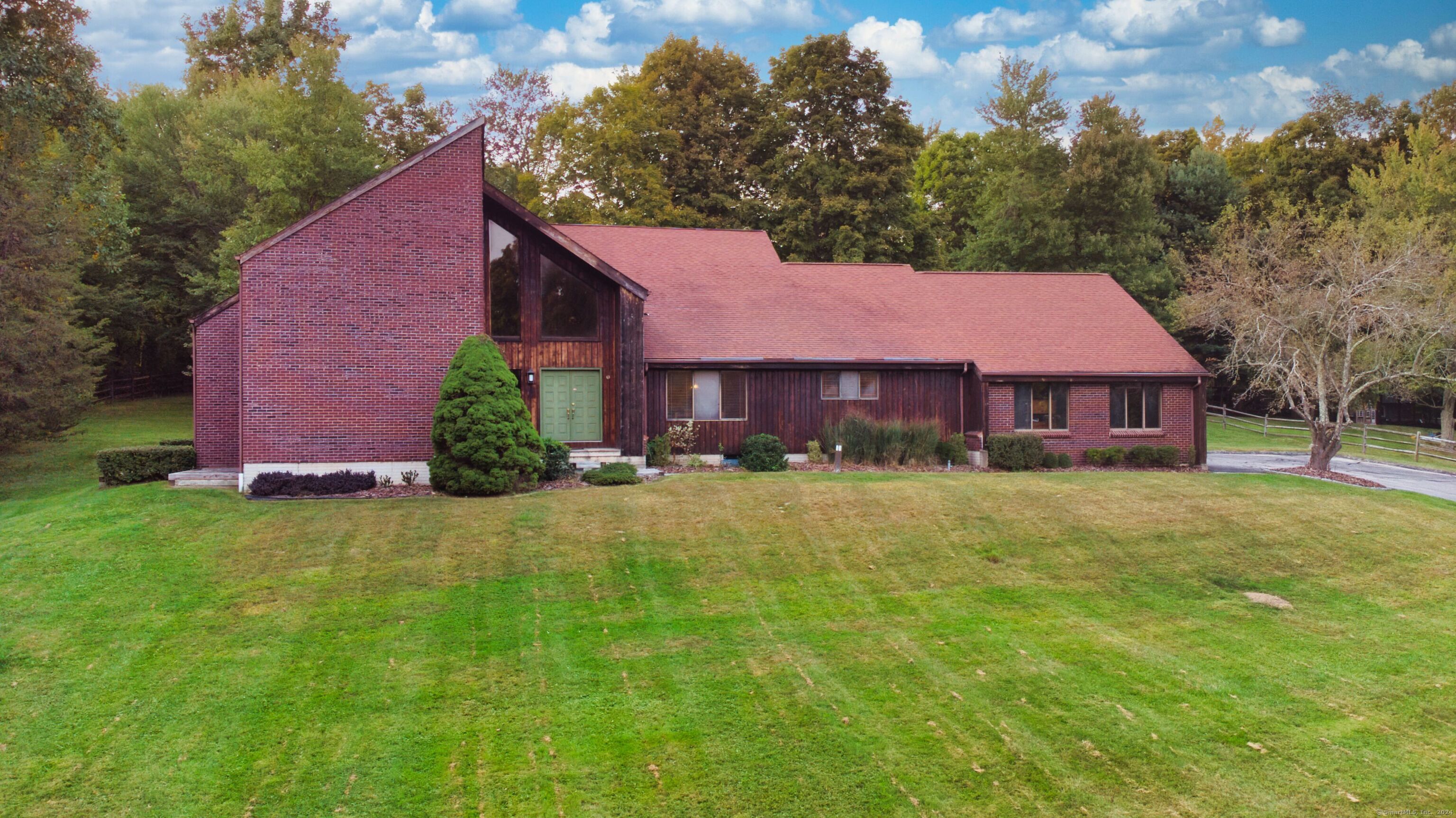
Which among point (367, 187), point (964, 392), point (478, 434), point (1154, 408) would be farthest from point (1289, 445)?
point (367, 187)

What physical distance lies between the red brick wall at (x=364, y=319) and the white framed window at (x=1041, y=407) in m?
14.5

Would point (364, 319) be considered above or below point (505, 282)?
below

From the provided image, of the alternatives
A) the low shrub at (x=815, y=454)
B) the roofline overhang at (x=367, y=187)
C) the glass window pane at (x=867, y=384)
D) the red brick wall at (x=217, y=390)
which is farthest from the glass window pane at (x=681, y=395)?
the red brick wall at (x=217, y=390)

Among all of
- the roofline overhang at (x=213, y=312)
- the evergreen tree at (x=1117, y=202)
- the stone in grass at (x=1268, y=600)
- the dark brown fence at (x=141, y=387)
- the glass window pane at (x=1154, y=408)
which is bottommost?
the stone in grass at (x=1268, y=600)

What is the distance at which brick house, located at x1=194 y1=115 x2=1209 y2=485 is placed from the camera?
18.7 m

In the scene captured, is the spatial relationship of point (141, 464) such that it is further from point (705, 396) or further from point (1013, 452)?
point (1013, 452)

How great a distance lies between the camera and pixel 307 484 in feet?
58.8

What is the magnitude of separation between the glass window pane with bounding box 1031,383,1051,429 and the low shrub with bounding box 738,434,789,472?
286 inches

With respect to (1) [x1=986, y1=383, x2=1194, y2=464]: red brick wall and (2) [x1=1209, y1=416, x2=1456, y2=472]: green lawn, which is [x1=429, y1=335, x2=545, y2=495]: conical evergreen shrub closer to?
(1) [x1=986, y1=383, x2=1194, y2=464]: red brick wall

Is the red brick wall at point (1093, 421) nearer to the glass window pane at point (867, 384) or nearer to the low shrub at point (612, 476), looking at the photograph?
the glass window pane at point (867, 384)

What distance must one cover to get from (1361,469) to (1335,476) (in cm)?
565

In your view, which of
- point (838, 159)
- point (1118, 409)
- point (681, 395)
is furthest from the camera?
point (838, 159)

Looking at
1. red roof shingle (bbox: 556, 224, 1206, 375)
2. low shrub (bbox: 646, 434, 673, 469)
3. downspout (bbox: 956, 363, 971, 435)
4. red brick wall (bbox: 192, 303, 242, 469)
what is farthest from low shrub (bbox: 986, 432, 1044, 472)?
red brick wall (bbox: 192, 303, 242, 469)

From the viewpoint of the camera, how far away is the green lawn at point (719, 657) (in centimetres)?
818
